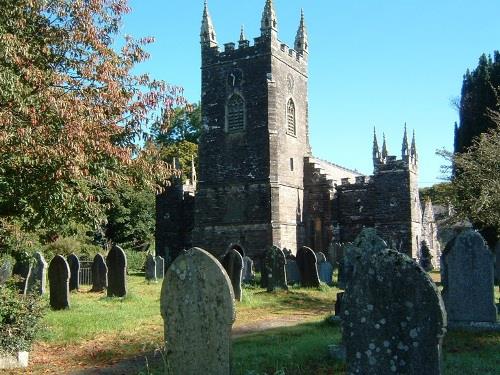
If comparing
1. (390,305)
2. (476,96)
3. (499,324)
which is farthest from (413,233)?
(390,305)

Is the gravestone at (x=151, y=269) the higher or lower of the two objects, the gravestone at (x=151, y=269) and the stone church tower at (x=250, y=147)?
the lower

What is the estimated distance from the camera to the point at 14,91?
29.2 feet

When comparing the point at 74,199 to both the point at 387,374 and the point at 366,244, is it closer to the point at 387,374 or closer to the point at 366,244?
the point at 366,244

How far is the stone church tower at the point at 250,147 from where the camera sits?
3394 centimetres

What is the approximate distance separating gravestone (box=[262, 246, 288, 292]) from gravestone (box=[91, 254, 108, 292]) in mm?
5182

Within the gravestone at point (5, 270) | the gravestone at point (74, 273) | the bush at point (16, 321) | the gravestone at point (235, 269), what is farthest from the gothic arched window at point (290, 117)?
the bush at point (16, 321)

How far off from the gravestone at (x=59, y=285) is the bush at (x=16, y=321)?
4370mm

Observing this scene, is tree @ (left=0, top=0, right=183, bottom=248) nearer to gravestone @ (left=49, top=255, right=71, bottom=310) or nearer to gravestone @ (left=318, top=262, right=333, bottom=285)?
gravestone @ (left=49, top=255, right=71, bottom=310)

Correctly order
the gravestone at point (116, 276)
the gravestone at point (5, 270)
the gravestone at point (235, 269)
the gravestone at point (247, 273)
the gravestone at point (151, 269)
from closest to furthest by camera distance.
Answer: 1. the gravestone at point (5, 270)
2. the gravestone at point (116, 276)
3. the gravestone at point (235, 269)
4. the gravestone at point (247, 273)
5. the gravestone at point (151, 269)

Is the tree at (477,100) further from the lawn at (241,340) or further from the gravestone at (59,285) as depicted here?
the gravestone at (59,285)

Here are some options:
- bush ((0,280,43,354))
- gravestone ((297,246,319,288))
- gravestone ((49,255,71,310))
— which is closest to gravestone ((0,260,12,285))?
gravestone ((49,255,71,310))

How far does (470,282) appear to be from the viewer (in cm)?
1000

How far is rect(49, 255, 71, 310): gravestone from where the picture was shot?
13680 millimetres

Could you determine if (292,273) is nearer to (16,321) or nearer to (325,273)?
(325,273)
